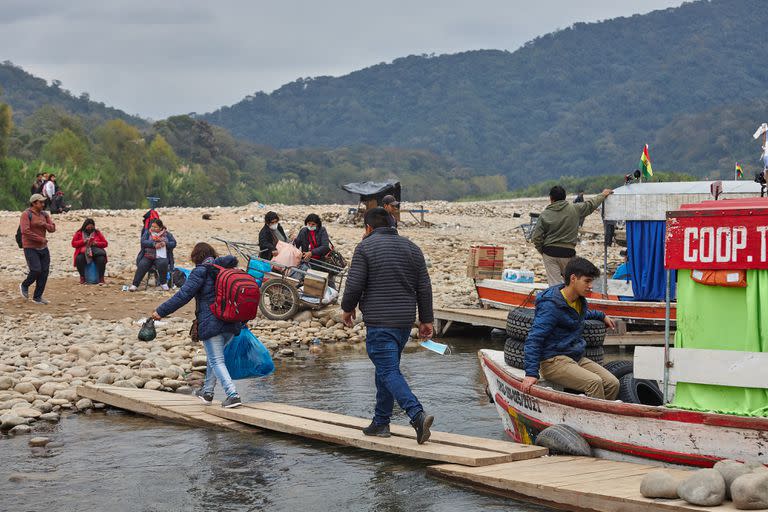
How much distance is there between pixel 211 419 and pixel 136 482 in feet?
5.59

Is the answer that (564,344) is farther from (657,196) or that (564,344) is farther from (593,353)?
(657,196)

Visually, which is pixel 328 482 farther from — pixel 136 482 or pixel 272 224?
pixel 272 224

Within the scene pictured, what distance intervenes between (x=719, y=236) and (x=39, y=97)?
152 m

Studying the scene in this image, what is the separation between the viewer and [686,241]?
754 centimetres

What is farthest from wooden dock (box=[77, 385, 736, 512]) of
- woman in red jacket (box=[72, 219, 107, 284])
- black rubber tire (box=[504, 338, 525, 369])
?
woman in red jacket (box=[72, 219, 107, 284])

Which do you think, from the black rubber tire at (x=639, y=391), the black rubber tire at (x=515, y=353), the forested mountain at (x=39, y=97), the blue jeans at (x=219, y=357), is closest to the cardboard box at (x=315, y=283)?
the blue jeans at (x=219, y=357)

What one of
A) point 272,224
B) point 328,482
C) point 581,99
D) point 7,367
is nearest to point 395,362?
point 328,482

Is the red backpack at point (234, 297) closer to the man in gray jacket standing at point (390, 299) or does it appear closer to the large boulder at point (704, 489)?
the man in gray jacket standing at point (390, 299)

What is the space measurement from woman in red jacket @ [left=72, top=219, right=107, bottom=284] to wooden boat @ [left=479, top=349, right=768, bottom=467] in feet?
38.0

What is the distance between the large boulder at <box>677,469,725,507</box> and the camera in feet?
22.1

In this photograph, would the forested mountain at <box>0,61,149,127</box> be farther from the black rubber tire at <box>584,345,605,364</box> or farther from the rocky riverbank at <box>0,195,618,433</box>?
the black rubber tire at <box>584,345,605,364</box>

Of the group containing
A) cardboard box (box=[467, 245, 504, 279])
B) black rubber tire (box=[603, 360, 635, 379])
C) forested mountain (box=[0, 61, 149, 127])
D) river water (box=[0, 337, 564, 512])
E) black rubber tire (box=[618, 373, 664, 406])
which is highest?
forested mountain (box=[0, 61, 149, 127])

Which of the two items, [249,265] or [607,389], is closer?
[607,389]

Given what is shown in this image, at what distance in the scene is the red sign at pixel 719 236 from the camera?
7258mm
